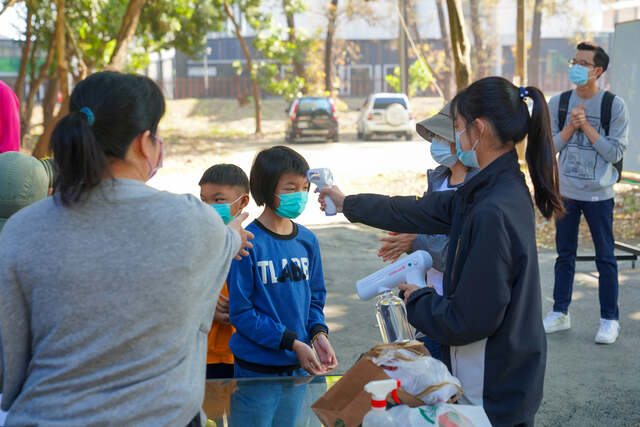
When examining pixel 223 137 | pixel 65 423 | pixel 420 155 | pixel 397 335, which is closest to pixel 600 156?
pixel 397 335

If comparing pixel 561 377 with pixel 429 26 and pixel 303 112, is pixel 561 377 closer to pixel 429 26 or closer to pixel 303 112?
pixel 303 112

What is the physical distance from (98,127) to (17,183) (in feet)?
3.41

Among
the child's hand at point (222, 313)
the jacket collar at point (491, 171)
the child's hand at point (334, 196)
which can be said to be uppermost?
the jacket collar at point (491, 171)

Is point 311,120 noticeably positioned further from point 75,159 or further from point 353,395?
point 75,159

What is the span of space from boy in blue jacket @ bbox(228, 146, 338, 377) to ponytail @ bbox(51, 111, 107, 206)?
146 centimetres

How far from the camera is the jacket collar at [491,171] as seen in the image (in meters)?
2.28

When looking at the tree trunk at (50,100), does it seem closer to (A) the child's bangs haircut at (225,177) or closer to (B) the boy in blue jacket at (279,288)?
(A) the child's bangs haircut at (225,177)

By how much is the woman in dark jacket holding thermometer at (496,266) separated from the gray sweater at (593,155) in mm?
2976

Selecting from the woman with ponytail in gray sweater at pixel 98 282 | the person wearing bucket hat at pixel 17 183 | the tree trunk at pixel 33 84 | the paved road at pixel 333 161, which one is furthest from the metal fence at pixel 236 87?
the woman with ponytail in gray sweater at pixel 98 282

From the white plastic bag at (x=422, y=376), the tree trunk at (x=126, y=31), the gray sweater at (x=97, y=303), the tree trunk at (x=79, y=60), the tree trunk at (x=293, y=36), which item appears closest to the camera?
the gray sweater at (x=97, y=303)

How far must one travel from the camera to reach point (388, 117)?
2498 cm

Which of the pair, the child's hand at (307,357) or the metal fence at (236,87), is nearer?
the child's hand at (307,357)

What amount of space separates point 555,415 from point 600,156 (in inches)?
84.8

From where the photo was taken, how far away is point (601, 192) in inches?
205
